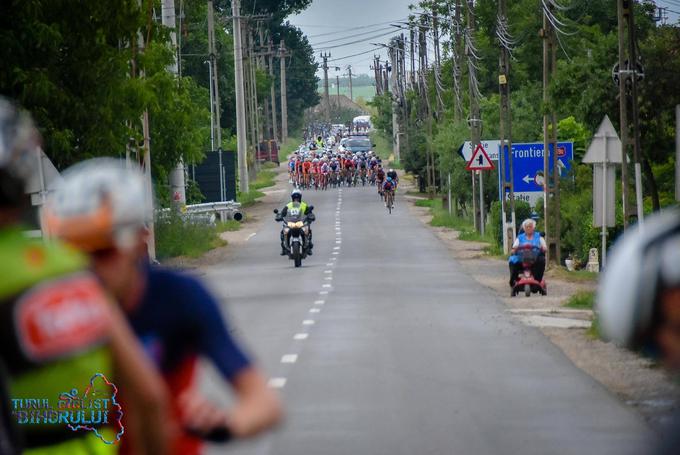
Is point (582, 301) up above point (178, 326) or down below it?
below

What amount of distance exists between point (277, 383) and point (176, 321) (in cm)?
1185

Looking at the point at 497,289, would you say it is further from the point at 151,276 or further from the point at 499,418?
the point at 151,276

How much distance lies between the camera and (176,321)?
477 cm

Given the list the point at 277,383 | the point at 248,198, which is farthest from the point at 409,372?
the point at 248,198

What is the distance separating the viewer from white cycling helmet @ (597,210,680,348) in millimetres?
3332

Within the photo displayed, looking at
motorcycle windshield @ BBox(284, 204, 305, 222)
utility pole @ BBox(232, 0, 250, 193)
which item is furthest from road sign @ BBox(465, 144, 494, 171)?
utility pole @ BBox(232, 0, 250, 193)

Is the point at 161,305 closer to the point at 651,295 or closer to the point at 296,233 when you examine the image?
the point at 651,295

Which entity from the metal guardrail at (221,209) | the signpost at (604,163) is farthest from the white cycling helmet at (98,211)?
the metal guardrail at (221,209)

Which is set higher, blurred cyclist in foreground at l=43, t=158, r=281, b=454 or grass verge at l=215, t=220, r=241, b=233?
blurred cyclist in foreground at l=43, t=158, r=281, b=454

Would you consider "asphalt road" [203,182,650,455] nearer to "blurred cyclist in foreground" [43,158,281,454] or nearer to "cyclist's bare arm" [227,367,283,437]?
"cyclist's bare arm" [227,367,283,437]

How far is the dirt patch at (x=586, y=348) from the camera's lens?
50.1 feet

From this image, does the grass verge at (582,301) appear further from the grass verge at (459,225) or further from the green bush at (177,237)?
the green bush at (177,237)

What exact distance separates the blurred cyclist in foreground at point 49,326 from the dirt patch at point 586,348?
22.3 feet

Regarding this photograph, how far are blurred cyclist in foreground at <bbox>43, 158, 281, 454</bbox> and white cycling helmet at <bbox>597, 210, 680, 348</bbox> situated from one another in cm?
119
